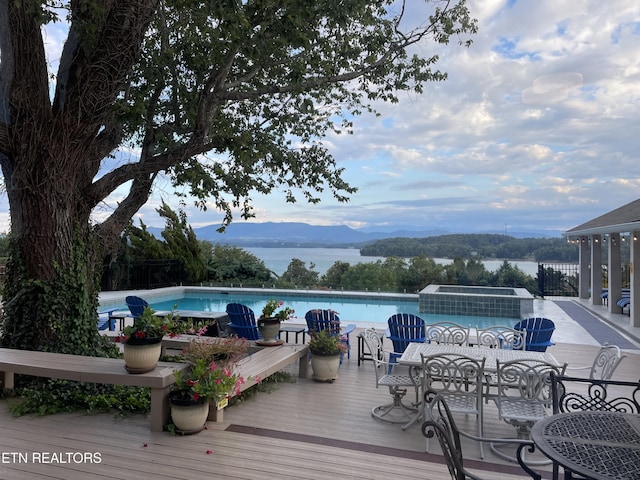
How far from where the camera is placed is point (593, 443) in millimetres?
2053

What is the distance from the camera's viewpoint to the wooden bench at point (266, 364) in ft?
14.2

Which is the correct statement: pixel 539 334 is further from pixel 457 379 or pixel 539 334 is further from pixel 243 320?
pixel 243 320

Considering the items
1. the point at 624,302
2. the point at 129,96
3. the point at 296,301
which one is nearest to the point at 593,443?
the point at 129,96

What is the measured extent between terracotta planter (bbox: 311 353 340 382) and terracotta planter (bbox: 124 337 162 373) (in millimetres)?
2306

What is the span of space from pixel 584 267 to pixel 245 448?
15.0 metres

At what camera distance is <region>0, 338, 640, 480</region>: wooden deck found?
3.15m

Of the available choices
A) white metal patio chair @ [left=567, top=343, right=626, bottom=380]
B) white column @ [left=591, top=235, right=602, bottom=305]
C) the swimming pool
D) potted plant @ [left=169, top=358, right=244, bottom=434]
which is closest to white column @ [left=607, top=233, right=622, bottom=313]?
white column @ [left=591, top=235, right=602, bottom=305]

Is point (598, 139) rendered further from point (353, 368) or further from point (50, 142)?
point (50, 142)

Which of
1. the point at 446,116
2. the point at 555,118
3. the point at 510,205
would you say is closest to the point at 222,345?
the point at 446,116

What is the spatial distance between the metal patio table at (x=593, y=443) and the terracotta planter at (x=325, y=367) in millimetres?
3492

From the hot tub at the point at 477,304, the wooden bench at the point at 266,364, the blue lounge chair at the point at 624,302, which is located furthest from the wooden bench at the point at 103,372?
the blue lounge chair at the point at 624,302

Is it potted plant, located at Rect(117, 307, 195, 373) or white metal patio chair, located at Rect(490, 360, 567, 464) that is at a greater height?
potted plant, located at Rect(117, 307, 195, 373)

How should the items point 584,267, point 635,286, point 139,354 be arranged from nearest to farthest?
point 139,354, point 635,286, point 584,267

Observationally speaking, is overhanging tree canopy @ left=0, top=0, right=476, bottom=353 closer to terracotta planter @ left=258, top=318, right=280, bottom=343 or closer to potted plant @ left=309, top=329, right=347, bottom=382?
terracotta planter @ left=258, top=318, right=280, bottom=343
